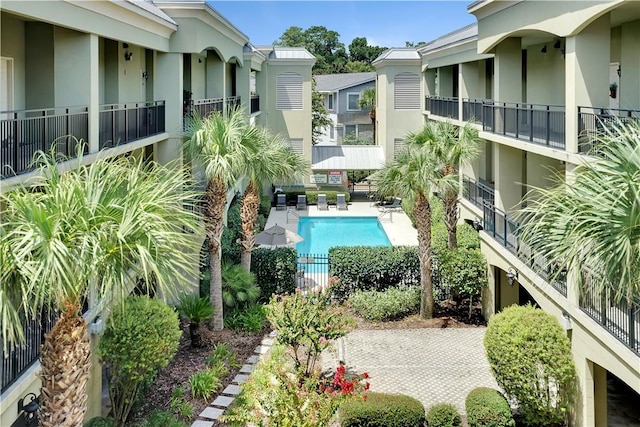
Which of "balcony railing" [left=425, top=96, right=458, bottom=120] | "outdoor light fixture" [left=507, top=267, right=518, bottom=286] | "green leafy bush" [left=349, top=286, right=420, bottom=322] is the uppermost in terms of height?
"balcony railing" [left=425, top=96, right=458, bottom=120]

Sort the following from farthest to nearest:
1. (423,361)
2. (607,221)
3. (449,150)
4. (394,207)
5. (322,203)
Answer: (322,203), (394,207), (449,150), (423,361), (607,221)

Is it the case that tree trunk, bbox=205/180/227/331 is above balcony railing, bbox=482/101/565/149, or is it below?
below

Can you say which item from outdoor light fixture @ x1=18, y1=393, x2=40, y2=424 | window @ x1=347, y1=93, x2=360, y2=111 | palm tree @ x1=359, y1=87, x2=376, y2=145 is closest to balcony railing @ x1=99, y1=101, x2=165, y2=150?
outdoor light fixture @ x1=18, y1=393, x2=40, y2=424

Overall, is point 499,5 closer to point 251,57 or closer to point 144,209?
point 144,209

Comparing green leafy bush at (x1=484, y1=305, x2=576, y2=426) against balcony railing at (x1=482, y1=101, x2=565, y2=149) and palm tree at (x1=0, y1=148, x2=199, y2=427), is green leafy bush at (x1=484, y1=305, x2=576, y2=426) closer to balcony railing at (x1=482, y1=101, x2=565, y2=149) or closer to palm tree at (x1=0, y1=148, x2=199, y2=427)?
balcony railing at (x1=482, y1=101, x2=565, y2=149)

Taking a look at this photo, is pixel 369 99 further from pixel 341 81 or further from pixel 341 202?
pixel 341 202

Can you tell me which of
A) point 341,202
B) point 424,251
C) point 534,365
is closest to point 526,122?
point 424,251

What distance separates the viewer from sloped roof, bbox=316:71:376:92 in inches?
2181

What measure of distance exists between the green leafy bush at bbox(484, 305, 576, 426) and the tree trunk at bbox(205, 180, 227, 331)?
8210mm

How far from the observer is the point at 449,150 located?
65.3 feet

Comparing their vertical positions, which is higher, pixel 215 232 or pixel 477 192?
pixel 477 192

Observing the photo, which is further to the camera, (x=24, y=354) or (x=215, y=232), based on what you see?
(x=215, y=232)

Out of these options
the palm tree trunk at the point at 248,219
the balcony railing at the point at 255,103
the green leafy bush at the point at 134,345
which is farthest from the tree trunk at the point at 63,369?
the balcony railing at the point at 255,103

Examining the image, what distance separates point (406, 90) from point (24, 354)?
33641 mm
